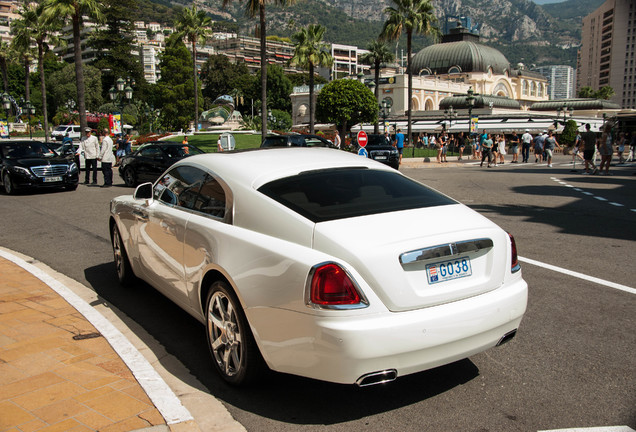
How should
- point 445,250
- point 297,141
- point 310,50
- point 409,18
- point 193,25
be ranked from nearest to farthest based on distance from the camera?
point 445,250 → point 297,141 → point 409,18 → point 310,50 → point 193,25

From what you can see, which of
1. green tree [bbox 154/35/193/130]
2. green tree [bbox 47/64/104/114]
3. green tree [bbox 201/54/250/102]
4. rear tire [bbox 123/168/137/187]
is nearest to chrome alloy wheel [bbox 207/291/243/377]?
rear tire [bbox 123/168/137/187]

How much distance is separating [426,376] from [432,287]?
949 millimetres

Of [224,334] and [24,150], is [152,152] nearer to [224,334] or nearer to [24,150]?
[24,150]

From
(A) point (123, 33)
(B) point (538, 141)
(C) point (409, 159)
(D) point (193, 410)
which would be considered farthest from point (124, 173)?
(A) point (123, 33)

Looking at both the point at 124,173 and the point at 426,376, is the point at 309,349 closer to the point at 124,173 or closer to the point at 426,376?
the point at 426,376

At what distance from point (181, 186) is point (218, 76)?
11763cm

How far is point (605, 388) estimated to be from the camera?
11.9 feet

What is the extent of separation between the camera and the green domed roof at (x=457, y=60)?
116688 mm

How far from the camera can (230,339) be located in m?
3.71

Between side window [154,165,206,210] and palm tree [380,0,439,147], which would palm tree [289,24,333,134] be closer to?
palm tree [380,0,439,147]

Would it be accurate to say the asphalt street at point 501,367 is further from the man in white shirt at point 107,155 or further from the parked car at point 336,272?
the man in white shirt at point 107,155

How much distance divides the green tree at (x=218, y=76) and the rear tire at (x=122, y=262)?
11287 cm

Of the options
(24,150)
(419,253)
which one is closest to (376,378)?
(419,253)

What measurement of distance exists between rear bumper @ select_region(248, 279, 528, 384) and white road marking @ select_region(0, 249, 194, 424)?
64 cm
